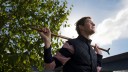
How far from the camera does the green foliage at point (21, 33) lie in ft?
52.5

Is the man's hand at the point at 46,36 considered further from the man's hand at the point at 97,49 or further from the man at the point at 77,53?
the man's hand at the point at 97,49

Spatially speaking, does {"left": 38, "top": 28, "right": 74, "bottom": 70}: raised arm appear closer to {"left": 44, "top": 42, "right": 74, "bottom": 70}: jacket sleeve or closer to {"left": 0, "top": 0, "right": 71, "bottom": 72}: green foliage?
{"left": 44, "top": 42, "right": 74, "bottom": 70}: jacket sleeve

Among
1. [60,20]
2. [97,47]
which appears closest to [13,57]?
[60,20]

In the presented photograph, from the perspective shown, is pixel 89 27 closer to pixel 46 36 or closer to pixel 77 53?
pixel 77 53

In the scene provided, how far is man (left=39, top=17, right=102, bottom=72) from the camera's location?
162 inches

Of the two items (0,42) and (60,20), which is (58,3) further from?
(0,42)

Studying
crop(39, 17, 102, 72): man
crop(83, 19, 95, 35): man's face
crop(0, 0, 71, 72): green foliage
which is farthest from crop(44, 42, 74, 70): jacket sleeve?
crop(0, 0, 71, 72): green foliage

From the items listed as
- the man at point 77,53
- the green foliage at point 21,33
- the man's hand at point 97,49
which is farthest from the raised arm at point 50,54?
the green foliage at point 21,33

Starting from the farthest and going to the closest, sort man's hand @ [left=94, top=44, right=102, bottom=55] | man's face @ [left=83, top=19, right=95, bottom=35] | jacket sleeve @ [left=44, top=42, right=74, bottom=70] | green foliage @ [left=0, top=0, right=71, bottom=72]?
1. green foliage @ [left=0, top=0, right=71, bottom=72]
2. man's hand @ [left=94, top=44, right=102, bottom=55]
3. man's face @ [left=83, top=19, right=95, bottom=35]
4. jacket sleeve @ [left=44, top=42, right=74, bottom=70]

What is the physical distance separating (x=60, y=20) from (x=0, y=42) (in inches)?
141

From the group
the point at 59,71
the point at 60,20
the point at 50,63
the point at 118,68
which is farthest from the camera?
the point at 59,71

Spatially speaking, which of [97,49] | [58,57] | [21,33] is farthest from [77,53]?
[21,33]

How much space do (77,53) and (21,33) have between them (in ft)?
40.6

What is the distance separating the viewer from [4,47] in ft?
Result: 52.0
